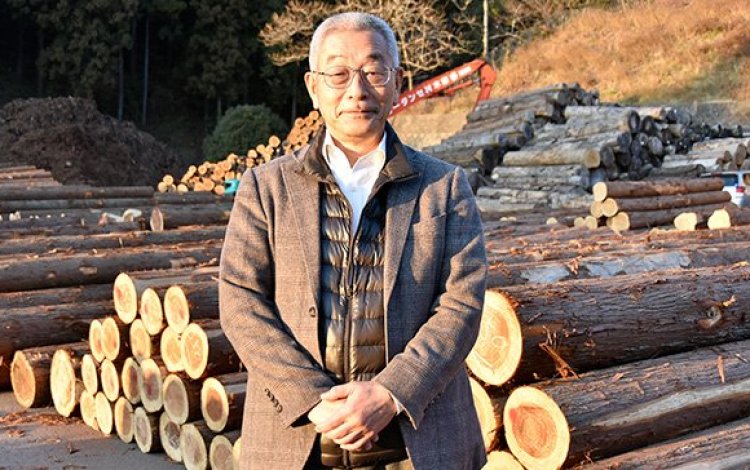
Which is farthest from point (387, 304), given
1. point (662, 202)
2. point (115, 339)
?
point (662, 202)

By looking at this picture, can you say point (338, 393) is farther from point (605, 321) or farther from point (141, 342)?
point (141, 342)

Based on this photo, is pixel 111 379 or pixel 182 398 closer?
pixel 182 398

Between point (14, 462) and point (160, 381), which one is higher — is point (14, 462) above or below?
below

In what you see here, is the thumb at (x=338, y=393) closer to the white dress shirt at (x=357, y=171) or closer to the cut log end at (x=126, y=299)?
the white dress shirt at (x=357, y=171)

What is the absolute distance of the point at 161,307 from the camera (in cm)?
496

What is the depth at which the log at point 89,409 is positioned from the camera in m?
5.55

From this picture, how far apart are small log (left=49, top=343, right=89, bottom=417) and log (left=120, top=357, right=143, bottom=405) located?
652 mm

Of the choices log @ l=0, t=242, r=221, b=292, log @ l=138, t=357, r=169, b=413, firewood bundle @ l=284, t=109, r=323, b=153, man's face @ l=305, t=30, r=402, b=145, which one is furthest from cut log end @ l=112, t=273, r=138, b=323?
firewood bundle @ l=284, t=109, r=323, b=153

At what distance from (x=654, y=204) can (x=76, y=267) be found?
739 centimetres

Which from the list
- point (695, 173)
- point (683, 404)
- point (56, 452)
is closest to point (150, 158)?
point (695, 173)

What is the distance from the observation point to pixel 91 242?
810 centimetres

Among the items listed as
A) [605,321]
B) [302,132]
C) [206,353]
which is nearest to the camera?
[605,321]

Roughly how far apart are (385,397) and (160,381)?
2937 millimetres

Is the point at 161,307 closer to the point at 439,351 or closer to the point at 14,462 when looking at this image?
the point at 14,462
